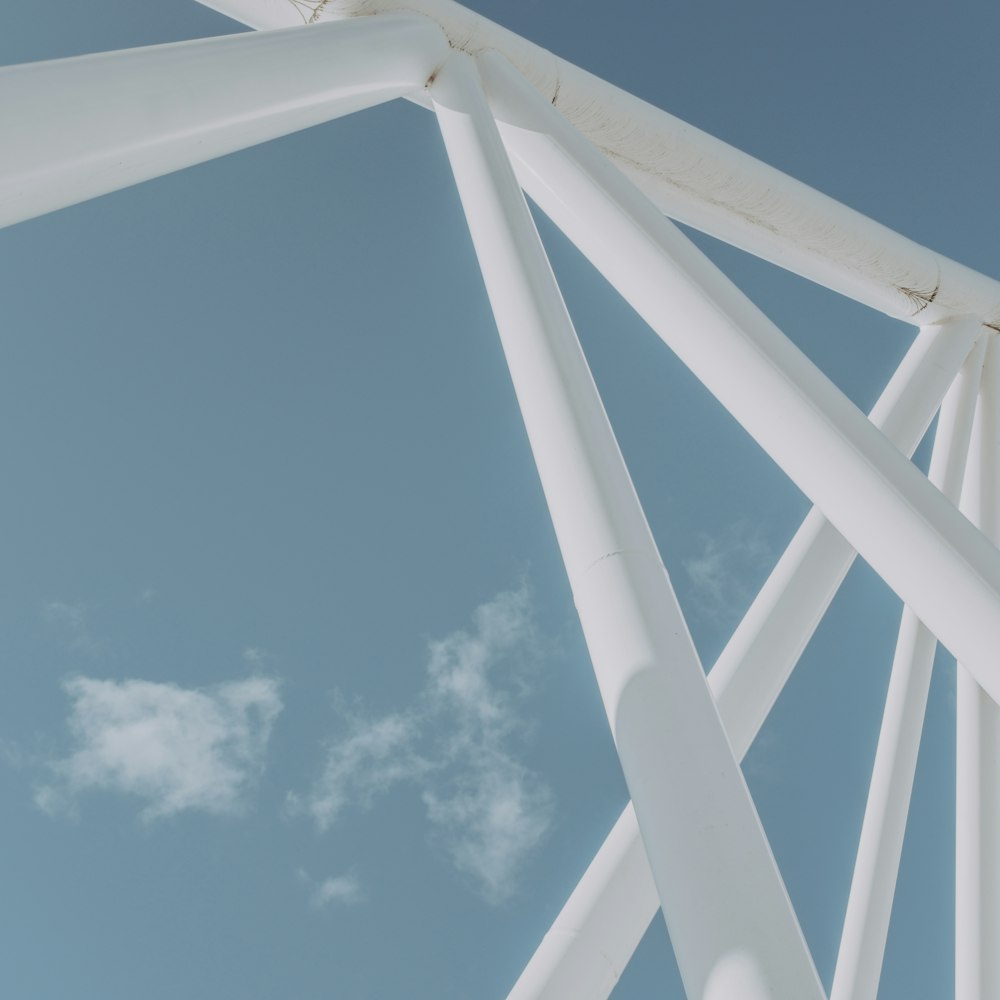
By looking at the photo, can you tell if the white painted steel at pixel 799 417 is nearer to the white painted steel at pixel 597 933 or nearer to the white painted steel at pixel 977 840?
the white painted steel at pixel 597 933

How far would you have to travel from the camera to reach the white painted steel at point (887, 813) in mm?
12602

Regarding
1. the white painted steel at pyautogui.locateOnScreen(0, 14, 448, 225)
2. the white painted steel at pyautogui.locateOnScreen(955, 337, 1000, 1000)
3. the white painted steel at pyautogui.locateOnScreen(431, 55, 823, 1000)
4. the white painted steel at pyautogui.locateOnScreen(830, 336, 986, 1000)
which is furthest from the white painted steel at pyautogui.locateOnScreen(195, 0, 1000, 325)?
the white painted steel at pyautogui.locateOnScreen(431, 55, 823, 1000)

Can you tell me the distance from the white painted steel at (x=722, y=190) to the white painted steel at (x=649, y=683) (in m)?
4.39

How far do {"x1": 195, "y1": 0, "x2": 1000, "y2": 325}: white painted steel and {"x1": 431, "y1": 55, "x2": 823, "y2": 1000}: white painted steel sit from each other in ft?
14.4

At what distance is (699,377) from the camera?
9.09 metres

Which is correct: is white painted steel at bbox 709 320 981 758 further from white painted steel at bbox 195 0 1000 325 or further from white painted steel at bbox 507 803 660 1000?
white painted steel at bbox 507 803 660 1000

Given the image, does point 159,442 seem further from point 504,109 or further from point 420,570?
point 504,109

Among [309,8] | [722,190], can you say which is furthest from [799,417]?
[309,8]

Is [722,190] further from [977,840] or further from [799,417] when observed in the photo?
[977,840]

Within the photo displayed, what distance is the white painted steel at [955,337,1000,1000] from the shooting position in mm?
12875

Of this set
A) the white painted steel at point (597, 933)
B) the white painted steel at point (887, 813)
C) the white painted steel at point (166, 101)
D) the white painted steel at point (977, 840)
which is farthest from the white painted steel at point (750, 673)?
the white painted steel at point (166, 101)

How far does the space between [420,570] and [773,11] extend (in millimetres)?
17269

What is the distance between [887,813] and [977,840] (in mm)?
1346

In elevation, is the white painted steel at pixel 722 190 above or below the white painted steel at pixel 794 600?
above
